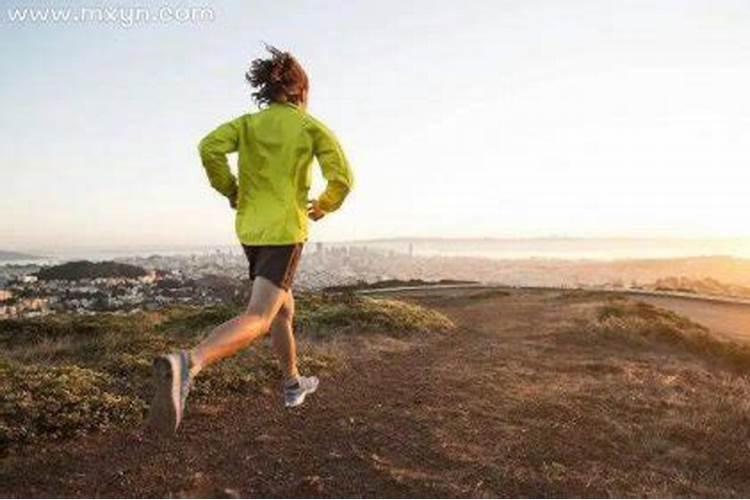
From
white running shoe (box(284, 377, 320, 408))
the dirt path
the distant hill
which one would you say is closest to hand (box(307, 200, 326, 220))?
white running shoe (box(284, 377, 320, 408))

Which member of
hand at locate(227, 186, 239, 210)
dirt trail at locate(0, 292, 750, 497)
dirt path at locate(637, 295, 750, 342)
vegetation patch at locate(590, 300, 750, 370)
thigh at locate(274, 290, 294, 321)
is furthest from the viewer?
dirt path at locate(637, 295, 750, 342)

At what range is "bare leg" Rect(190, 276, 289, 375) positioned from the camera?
5.23 metres

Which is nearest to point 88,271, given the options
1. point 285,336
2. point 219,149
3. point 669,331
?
point 669,331

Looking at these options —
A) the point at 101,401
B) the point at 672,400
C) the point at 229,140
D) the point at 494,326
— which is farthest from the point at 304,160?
the point at 494,326

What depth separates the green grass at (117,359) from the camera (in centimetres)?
600

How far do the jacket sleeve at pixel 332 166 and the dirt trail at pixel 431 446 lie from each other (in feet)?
5.84

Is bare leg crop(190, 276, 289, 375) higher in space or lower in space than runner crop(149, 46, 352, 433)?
lower

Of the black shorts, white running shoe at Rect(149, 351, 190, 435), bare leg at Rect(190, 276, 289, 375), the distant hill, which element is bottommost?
the distant hill

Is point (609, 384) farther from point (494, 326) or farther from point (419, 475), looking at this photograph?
point (494, 326)

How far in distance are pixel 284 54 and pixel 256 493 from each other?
10.5 ft

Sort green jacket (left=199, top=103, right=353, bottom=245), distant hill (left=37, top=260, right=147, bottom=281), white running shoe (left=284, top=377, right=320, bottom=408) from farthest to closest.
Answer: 1. distant hill (left=37, top=260, right=147, bottom=281)
2. white running shoe (left=284, top=377, right=320, bottom=408)
3. green jacket (left=199, top=103, right=353, bottom=245)

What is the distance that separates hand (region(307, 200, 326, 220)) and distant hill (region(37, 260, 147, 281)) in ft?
83.5

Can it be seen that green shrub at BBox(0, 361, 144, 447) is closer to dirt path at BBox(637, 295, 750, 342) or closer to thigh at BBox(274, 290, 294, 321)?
thigh at BBox(274, 290, 294, 321)

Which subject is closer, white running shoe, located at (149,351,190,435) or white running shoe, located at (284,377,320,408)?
white running shoe, located at (149,351,190,435)
